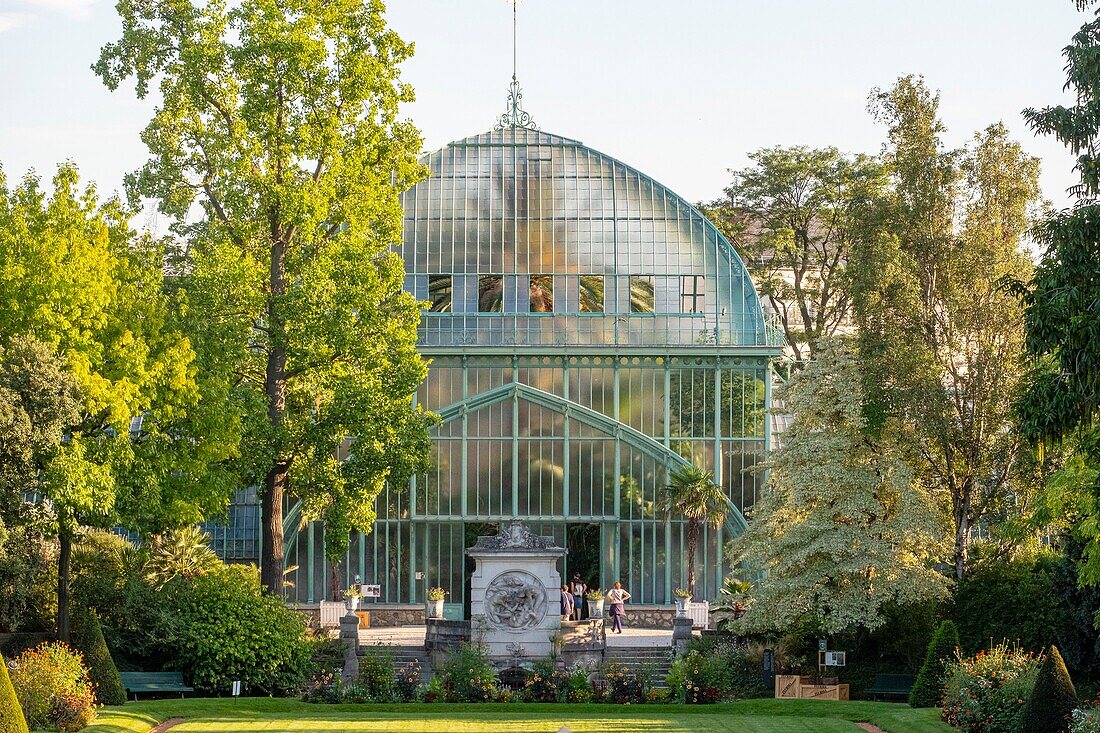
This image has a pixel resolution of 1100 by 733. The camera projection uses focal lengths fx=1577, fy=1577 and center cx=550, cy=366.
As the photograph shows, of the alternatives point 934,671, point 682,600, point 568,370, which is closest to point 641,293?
point 568,370

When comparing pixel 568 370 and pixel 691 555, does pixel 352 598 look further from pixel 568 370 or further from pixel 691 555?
pixel 568 370

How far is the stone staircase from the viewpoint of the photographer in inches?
1265

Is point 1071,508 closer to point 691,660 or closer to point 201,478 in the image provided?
point 691,660

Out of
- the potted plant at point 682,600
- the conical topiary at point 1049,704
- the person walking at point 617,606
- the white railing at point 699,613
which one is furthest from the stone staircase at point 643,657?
the conical topiary at point 1049,704

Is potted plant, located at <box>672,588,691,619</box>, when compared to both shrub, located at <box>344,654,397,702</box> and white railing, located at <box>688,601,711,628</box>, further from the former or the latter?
shrub, located at <box>344,654,397,702</box>

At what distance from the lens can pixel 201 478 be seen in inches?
1166

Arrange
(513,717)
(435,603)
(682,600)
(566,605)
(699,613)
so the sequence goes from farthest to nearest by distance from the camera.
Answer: (699,613), (435,603), (566,605), (682,600), (513,717)

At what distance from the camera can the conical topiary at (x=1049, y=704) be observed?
22.1m

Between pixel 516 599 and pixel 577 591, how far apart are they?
6502 millimetres

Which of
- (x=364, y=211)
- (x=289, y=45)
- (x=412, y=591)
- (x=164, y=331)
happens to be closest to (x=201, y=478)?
(x=164, y=331)

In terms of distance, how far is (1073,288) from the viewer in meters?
19.4

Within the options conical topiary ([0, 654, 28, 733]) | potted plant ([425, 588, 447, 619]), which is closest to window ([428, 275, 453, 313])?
potted plant ([425, 588, 447, 619])

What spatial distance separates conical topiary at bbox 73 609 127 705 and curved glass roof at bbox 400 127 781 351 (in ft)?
56.2

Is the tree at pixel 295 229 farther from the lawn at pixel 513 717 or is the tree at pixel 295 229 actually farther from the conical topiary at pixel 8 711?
the conical topiary at pixel 8 711
